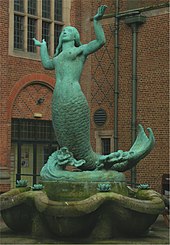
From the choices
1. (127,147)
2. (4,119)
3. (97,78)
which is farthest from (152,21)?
(4,119)

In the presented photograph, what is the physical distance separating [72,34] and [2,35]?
33.2ft

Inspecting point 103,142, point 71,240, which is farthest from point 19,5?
point 71,240

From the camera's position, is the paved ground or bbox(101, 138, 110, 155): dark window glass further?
bbox(101, 138, 110, 155): dark window glass

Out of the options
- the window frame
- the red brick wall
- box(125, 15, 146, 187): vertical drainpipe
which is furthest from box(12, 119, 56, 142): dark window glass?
box(125, 15, 146, 187): vertical drainpipe

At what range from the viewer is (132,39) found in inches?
845

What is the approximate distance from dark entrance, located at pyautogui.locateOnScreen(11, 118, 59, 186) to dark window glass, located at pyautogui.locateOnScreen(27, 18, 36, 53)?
8.68ft

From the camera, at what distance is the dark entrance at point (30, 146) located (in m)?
20.6

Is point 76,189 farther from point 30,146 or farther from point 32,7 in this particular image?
point 32,7

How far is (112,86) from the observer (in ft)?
72.8

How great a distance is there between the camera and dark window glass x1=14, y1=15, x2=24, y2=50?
68.2 feet

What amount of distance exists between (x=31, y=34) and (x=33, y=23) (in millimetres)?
448

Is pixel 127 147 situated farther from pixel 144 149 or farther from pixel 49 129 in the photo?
pixel 144 149

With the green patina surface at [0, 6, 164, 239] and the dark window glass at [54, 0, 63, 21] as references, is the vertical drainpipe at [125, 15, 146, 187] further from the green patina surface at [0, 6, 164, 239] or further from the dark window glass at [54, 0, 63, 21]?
the green patina surface at [0, 6, 164, 239]

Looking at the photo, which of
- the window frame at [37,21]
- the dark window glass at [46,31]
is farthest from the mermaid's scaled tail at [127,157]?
the dark window glass at [46,31]
